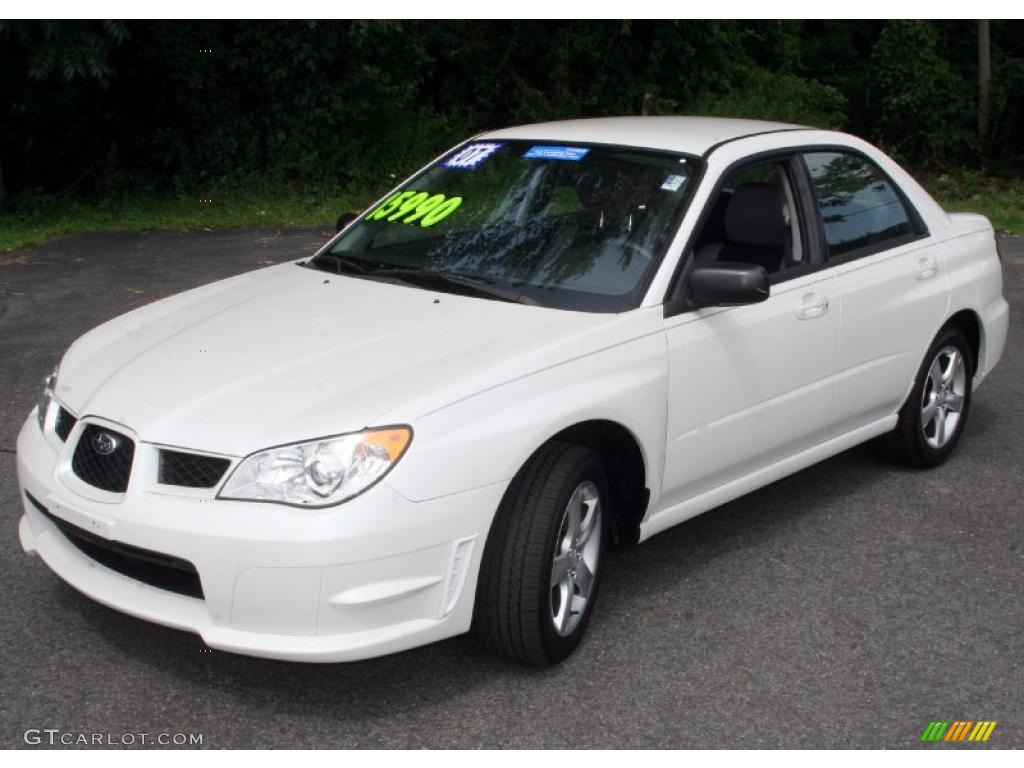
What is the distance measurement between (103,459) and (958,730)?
2555 mm

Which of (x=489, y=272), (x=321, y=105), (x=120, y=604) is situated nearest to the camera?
(x=120, y=604)

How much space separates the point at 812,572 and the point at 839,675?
2.75ft

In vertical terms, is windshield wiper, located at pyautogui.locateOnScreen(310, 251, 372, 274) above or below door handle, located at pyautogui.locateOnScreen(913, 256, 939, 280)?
above

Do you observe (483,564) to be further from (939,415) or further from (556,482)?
(939,415)

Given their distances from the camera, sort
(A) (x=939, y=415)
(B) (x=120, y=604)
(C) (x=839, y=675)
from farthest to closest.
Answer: (A) (x=939, y=415)
(C) (x=839, y=675)
(B) (x=120, y=604)

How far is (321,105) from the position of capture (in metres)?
16.6

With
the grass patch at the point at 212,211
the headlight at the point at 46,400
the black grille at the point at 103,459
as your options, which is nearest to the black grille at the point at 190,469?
the black grille at the point at 103,459

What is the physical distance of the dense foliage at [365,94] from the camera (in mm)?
16234

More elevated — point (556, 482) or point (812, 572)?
point (556, 482)

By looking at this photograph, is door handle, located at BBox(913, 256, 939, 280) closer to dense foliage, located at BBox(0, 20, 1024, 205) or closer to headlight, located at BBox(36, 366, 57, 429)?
headlight, located at BBox(36, 366, 57, 429)

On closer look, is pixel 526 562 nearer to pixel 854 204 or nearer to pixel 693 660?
pixel 693 660

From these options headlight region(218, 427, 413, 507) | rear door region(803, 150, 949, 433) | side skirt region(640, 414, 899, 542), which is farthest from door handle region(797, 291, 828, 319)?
headlight region(218, 427, 413, 507)

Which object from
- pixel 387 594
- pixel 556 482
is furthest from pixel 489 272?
pixel 387 594

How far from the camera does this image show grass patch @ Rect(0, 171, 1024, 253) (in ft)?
46.4
